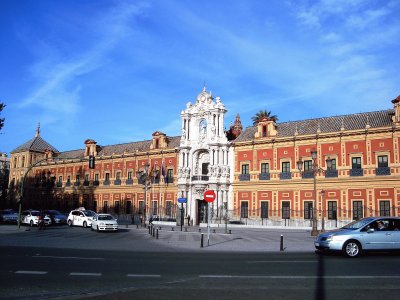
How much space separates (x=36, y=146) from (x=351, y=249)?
217ft

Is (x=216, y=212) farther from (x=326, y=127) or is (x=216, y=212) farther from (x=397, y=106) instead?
(x=397, y=106)

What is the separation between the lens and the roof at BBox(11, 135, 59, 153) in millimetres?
70312

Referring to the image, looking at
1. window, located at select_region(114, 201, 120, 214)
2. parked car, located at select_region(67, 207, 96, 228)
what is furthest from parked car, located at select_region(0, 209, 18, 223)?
window, located at select_region(114, 201, 120, 214)

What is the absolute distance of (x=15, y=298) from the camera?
25.3 feet

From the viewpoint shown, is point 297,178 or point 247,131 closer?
point 297,178

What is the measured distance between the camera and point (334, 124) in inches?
1572

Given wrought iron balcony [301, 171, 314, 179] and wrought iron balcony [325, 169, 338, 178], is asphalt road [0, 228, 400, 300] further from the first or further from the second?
wrought iron balcony [301, 171, 314, 179]

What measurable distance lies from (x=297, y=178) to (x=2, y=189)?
Answer: 54.9m

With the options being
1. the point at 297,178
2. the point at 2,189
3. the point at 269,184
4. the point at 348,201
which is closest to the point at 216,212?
the point at 269,184

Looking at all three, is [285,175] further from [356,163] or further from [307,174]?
[356,163]

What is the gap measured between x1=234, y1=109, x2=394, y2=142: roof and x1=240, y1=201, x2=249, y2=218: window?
22.9ft

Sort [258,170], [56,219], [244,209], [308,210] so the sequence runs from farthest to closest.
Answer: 1. [244,209]
2. [258,170]
3. [56,219]
4. [308,210]

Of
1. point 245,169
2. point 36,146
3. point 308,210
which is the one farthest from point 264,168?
point 36,146

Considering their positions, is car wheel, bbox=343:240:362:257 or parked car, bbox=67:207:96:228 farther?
parked car, bbox=67:207:96:228
